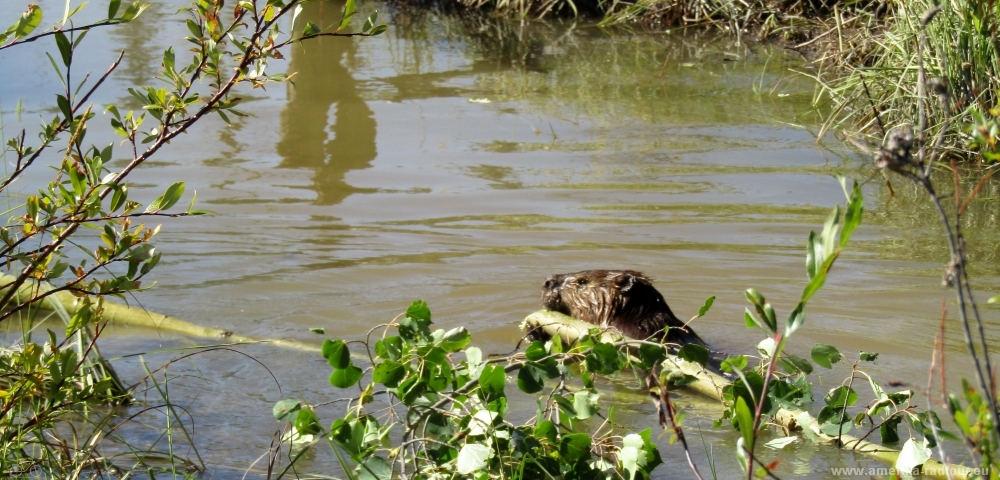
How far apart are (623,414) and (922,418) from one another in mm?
1343

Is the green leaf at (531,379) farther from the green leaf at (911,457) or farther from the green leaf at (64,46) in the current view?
the green leaf at (64,46)

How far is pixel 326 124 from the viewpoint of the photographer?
8359mm

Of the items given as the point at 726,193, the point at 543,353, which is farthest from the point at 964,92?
the point at 543,353

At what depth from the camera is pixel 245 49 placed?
2.88 m

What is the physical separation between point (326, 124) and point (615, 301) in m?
4.27

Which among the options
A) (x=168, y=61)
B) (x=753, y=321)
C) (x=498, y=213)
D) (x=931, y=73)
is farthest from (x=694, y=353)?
(x=931, y=73)

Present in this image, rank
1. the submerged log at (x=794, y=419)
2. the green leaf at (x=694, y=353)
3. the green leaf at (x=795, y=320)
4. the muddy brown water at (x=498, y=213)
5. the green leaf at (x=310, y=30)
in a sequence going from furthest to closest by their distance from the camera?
the muddy brown water at (x=498, y=213) → the submerged log at (x=794, y=419) → the green leaf at (x=310, y=30) → the green leaf at (x=694, y=353) → the green leaf at (x=795, y=320)

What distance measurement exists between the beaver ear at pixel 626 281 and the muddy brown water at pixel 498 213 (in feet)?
1.85

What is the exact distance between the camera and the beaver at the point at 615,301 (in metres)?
4.67

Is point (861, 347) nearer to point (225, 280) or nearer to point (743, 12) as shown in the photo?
point (225, 280)

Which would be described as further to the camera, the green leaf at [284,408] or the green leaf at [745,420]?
the green leaf at [284,408]

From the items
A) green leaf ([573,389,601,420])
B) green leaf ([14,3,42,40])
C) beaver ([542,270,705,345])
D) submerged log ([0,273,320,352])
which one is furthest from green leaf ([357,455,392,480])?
beaver ([542,270,705,345])

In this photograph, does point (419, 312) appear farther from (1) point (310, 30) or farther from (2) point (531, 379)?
(1) point (310, 30)

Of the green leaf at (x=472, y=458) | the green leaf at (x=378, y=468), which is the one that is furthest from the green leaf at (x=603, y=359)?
the green leaf at (x=378, y=468)
